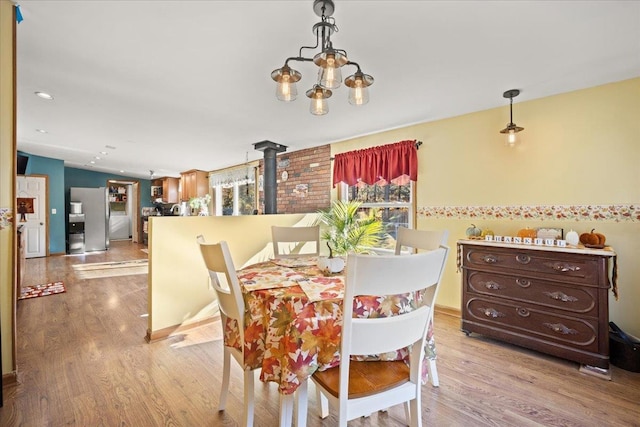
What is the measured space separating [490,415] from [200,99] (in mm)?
3321

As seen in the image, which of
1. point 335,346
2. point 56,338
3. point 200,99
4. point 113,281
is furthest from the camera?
point 113,281

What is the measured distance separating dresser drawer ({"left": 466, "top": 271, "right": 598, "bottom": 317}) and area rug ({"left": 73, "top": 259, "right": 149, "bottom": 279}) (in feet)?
→ 16.6

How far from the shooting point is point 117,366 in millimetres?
2104

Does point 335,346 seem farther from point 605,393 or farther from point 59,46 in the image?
point 59,46

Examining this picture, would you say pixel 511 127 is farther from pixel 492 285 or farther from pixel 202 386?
pixel 202 386

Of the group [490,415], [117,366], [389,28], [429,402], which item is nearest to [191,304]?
[117,366]

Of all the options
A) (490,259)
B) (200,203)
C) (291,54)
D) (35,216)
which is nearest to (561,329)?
(490,259)

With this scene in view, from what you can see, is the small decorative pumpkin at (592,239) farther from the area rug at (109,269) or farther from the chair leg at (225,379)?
the area rug at (109,269)

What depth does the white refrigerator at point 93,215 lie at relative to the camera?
7441mm

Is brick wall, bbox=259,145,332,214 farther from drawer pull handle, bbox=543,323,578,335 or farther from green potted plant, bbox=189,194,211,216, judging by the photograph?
drawer pull handle, bbox=543,323,578,335

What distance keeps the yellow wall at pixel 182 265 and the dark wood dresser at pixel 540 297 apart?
2437 mm

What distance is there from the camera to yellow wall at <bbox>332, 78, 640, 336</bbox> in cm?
227

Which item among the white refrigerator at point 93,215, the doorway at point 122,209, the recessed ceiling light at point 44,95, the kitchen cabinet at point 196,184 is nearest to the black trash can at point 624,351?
the recessed ceiling light at point 44,95

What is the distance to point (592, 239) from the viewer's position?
2.25m
